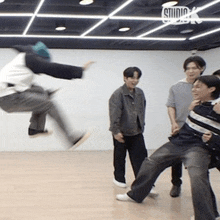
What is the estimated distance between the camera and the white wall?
8041 millimetres

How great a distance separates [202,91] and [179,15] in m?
2.76

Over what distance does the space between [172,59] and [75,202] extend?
218 inches

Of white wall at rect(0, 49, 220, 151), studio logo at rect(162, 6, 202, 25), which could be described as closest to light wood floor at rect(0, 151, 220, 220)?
white wall at rect(0, 49, 220, 151)

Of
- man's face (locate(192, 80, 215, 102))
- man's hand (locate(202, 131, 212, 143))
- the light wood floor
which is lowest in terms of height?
the light wood floor

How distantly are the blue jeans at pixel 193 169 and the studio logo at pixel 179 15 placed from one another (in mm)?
2777

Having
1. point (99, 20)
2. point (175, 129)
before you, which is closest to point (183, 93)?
point (175, 129)

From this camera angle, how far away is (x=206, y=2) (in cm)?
518

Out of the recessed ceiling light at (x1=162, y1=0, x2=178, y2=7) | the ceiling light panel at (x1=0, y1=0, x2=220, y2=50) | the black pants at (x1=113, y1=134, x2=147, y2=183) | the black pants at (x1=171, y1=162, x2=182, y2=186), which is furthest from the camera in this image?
the ceiling light panel at (x1=0, y1=0, x2=220, y2=50)

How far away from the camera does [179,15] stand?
18.4 feet

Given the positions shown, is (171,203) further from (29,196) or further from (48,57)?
(48,57)

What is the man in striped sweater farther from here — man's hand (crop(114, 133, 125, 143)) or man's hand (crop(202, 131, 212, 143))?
man's hand (crop(114, 133, 125, 143))

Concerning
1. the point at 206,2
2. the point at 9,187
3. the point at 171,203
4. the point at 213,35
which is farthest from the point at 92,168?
the point at 213,35

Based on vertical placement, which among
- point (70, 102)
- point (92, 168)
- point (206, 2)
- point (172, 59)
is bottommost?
point (92, 168)

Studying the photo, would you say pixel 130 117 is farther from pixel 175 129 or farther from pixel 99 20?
pixel 99 20
